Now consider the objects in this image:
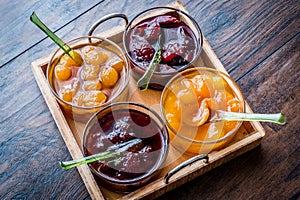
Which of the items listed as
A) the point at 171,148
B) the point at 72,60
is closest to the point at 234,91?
the point at 171,148

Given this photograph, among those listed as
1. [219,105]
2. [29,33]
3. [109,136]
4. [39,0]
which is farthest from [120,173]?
[39,0]

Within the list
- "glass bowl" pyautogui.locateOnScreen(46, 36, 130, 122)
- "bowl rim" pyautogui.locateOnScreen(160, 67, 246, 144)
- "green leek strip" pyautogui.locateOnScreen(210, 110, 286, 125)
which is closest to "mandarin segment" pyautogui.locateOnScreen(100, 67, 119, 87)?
"glass bowl" pyautogui.locateOnScreen(46, 36, 130, 122)

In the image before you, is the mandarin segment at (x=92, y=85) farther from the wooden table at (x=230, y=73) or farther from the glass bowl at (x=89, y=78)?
the wooden table at (x=230, y=73)

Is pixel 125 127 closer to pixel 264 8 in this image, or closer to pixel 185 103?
pixel 185 103

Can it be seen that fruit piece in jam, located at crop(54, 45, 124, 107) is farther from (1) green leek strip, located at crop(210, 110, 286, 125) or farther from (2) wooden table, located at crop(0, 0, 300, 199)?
(1) green leek strip, located at crop(210, 110, 286, 125)

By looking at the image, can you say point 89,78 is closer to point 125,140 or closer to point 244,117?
point 125,140
